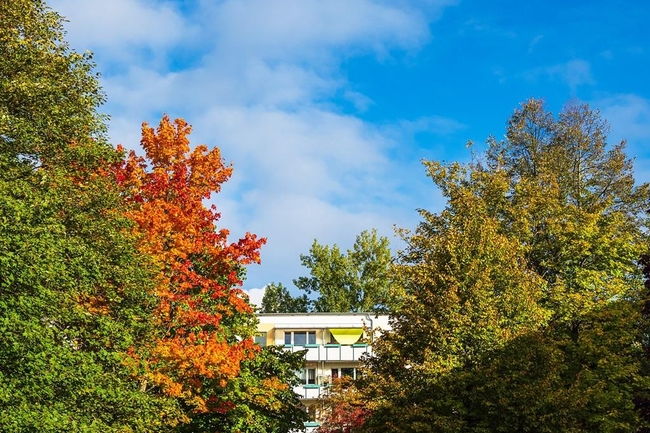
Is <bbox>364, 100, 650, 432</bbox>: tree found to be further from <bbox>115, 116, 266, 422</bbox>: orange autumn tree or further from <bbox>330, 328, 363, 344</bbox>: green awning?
<bbox>330, 328, 363, 344</bbox>: green awning

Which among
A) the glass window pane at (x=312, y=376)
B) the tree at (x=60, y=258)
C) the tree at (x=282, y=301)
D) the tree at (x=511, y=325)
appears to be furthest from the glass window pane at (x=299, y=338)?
the tree at (x=60, y=258)

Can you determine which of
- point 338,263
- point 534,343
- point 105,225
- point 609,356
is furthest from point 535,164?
point 338,263

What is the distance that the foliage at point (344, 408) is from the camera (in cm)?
3199

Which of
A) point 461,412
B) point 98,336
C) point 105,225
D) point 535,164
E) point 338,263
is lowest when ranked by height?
point 461,412

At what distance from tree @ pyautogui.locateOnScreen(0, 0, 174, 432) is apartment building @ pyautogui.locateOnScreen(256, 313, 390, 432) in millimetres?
42379

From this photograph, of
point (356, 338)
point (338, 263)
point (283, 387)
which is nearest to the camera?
point (283, 387)

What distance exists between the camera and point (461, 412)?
28.4 m

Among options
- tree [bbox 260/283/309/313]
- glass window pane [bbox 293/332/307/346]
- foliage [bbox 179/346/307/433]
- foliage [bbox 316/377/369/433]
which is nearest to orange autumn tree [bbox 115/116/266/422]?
foliage [bbox 179/346/307/433]

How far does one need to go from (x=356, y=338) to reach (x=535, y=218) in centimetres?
3159

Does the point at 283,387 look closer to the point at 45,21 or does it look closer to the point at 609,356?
the point at 609,356

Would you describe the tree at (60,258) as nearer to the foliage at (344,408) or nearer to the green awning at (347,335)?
the foliage at (344,408)

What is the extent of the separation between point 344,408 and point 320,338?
35798mm

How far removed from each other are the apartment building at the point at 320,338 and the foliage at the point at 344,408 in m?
27.3

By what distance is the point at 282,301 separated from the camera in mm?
91688
